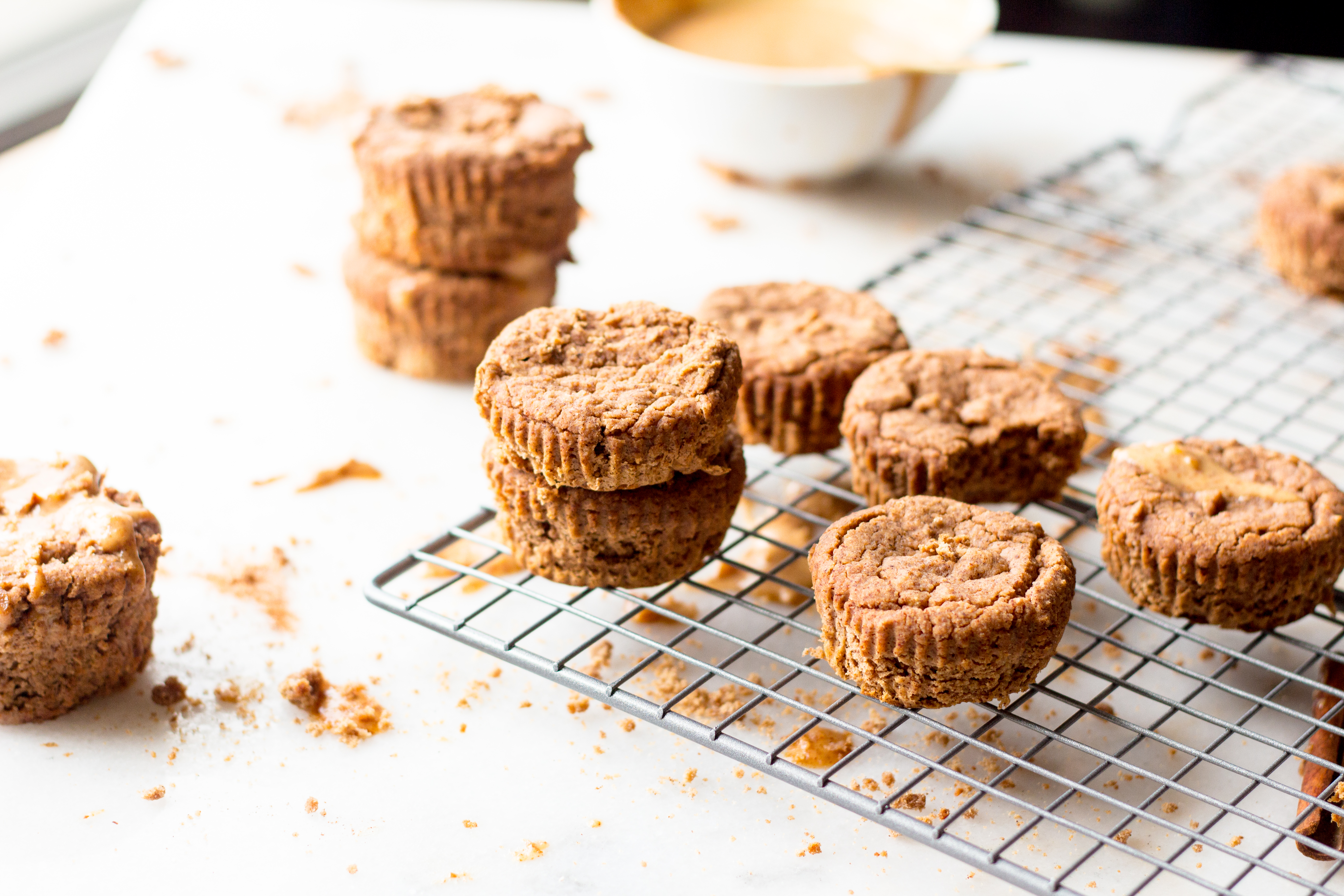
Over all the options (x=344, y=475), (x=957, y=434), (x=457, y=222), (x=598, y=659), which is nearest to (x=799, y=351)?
(x=957, y=434)

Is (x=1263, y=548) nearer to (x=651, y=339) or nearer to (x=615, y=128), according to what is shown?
(x=651, y=339)

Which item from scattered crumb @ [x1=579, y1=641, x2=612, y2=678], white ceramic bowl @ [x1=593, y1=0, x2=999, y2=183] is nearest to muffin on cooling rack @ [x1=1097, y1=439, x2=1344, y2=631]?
scattered crumb @ [x1=579, y1=641, x2=612, y2=678]

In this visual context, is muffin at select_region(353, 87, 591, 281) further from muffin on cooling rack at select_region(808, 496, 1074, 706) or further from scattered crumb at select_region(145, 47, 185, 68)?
scattered crumb at select_region(145, 47, 185, 68)

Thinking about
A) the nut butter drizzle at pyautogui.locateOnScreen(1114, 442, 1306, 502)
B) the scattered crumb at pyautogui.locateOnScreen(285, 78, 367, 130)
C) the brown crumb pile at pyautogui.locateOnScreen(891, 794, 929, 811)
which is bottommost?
the brown crumb pile at pyautogui.locateOnScreen(891, 794, 929, 811)

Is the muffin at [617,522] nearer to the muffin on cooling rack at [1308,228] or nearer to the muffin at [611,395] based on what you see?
the muffin at [611,395]

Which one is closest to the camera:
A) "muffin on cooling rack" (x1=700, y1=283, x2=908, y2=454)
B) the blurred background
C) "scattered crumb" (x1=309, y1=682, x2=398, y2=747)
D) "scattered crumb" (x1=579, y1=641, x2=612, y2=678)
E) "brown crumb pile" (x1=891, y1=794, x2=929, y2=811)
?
"brown crumb pile" (x1=891, y1=794, x2=929, y2=811)

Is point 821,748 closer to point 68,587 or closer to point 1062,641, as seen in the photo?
point 1062,641
